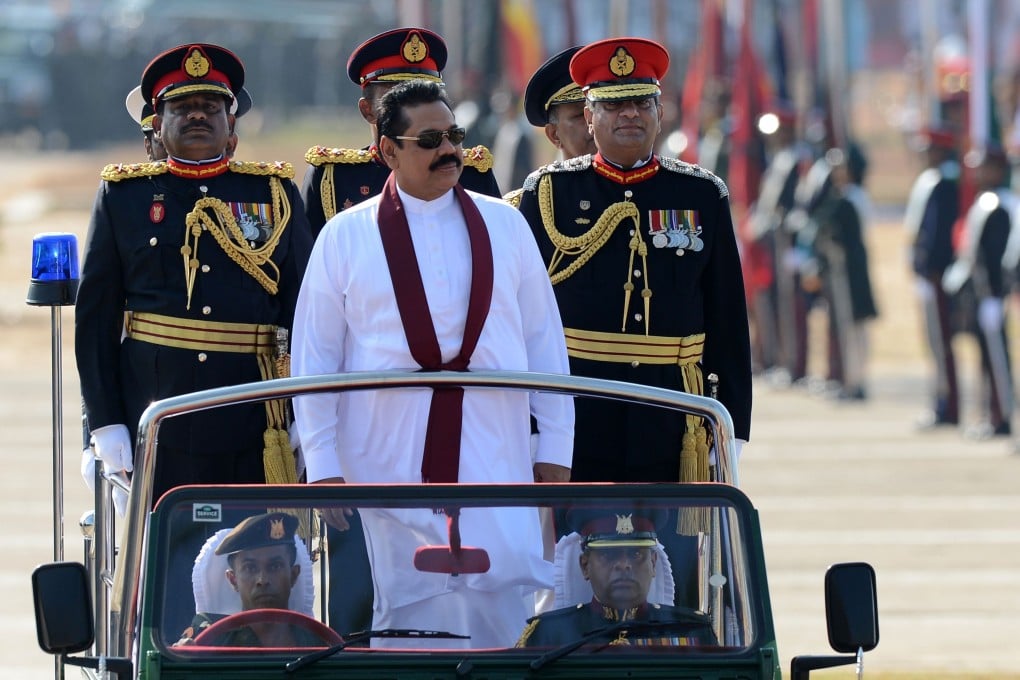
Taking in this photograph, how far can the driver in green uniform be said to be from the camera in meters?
4.01

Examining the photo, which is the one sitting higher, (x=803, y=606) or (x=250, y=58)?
(x=250, y=58)

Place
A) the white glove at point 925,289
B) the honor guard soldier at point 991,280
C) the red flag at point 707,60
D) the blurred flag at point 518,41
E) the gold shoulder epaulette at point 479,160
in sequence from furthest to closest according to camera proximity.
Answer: the blurred flag at point 518,41, the red flag at point 707,60, the white glove at point 925,289, the honor guard soldier at point 991,280, the gold shoulder epaulette at point 479,160

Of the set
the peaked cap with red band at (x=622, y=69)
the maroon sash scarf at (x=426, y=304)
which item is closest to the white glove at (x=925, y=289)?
the peaked cap with red band at (x=622, y=69)

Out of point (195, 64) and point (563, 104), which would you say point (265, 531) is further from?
point (563, 104)

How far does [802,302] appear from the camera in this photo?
18109 mm

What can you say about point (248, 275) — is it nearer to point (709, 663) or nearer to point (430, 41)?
point (430, 41)

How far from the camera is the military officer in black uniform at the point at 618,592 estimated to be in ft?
13.2

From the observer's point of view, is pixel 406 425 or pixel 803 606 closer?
pixel 406 425

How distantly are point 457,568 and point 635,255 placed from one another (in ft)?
7.40

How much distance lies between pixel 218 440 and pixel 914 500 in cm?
Result: 766

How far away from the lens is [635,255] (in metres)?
6.18

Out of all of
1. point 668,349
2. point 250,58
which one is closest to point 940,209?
point 668,349

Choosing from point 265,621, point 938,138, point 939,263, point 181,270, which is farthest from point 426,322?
point 938,138

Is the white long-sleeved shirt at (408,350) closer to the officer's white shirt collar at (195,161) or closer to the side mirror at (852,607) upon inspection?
the side mirror at (852,607)
